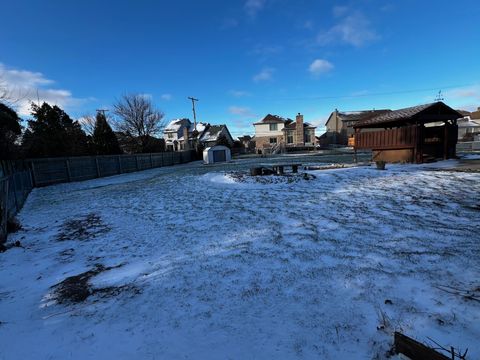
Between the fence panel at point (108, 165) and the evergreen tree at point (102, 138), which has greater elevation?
the evergreen tree at point (102, 138)

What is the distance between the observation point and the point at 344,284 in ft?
10.2

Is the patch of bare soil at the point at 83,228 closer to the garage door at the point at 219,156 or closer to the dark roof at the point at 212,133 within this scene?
the garage door at the point at 219,156

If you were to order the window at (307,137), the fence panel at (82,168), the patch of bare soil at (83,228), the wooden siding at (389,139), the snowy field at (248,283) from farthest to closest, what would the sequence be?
the window at (307,137) → the fence panel at (82,168) → the wooden siding at (389,139) → the patch of bare soil at (83,228) → the snowy field at (248,283)

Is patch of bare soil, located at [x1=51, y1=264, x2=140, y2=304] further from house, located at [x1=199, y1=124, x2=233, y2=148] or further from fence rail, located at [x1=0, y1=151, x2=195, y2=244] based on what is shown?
house, located at [x1=199, y1=124, x2=233, y2=148]

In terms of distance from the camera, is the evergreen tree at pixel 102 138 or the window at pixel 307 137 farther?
the window at pixel 307 137

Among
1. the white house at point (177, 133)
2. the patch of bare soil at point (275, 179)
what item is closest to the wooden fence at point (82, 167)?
the patch of bare soil at point (275, 179)

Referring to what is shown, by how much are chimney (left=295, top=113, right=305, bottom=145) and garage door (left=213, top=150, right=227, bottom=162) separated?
72.7 feet

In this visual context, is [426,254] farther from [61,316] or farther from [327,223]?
[61,316]

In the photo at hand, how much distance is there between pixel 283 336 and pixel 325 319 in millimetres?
511

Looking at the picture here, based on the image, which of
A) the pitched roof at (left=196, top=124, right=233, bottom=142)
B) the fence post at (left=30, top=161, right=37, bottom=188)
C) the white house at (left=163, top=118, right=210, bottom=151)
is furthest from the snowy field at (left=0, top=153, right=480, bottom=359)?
the white house at (left=163, top=118, right=210, bottom=151)

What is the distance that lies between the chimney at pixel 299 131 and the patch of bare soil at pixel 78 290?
45993mm

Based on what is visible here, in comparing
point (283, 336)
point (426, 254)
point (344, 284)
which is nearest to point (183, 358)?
point (283, 336)

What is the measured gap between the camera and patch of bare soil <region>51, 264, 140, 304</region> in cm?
318

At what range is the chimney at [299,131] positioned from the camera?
4572cm
